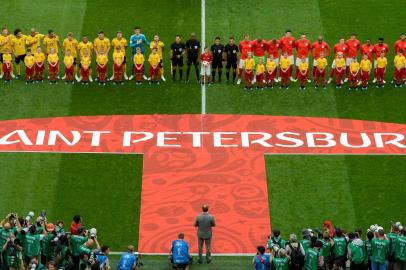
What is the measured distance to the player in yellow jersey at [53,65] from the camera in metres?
36.3

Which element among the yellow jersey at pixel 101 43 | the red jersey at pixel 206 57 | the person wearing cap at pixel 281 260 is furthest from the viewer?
the yellow jersey at pixel 101 43

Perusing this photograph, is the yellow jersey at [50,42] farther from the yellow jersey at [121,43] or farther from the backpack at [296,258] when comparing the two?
the backpack at [296,258]

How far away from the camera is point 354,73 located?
1443 inches

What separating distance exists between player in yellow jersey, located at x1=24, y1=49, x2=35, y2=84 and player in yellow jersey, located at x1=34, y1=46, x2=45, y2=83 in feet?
0.43

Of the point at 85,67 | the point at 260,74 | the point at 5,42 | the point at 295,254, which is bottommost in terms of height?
the point at 295,254

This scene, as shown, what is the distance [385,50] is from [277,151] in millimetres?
5721

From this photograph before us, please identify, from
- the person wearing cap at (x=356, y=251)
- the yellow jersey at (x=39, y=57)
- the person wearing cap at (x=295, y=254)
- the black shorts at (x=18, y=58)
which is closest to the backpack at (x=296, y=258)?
the person wearing cap at (x=295, y=254)

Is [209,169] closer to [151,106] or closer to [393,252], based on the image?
[151,106]

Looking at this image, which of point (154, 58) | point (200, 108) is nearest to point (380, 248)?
point (200, 108)

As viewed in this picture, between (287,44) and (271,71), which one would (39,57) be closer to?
(271,71)

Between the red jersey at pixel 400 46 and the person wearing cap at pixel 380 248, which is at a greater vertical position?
the red jersey at pixel 400 46

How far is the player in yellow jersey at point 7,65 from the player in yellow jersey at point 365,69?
11.1 meters

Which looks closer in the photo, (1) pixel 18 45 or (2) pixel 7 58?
(2) pixel 7 58

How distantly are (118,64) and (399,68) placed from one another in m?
8.91
